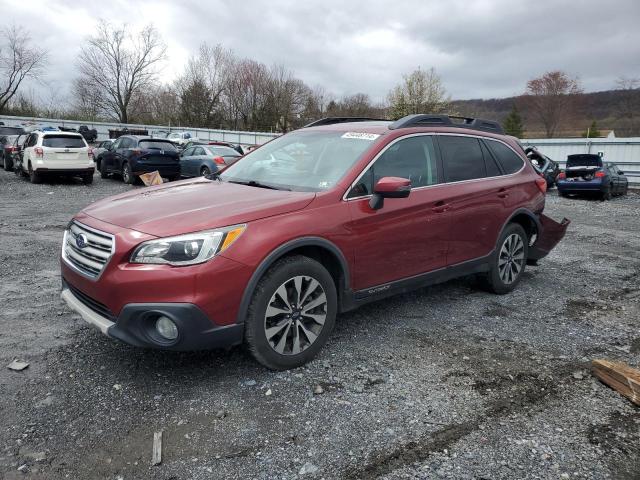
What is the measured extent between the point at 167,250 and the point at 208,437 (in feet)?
3.67

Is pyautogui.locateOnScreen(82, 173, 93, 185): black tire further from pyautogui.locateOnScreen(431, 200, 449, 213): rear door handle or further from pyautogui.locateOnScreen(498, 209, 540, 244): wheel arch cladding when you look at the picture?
pyautogui.locateOnScreen(431, 200, 449, 213): rear door handle

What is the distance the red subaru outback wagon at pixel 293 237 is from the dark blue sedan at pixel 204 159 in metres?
12.1

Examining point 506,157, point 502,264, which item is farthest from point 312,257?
point 506,157

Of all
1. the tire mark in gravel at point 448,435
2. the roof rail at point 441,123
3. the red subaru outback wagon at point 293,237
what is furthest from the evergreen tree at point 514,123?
the tire mark in gravel at point 448,435

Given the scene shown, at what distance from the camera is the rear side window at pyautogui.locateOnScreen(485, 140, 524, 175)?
5344 mm

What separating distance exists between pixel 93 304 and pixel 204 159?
13.9m

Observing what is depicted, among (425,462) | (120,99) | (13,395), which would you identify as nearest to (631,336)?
(425,462)

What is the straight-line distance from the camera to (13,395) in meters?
3.18

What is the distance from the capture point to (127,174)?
54.5 ft

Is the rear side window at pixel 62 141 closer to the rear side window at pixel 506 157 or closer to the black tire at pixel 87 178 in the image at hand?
the black tire at pixel 87 178

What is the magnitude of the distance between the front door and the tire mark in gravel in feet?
4.19

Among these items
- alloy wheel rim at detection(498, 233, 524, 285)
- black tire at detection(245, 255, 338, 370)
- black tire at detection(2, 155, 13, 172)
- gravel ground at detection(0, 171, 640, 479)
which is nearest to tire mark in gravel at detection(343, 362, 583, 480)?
gravel ground at detection(0, 171, 640, 479)

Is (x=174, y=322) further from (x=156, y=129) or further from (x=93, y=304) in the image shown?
(x=156, y=129)

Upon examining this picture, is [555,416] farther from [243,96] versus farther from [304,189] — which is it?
[243,96]
